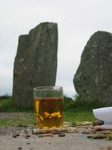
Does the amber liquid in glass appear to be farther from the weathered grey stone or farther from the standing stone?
the standing stone

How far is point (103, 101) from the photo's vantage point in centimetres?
1259

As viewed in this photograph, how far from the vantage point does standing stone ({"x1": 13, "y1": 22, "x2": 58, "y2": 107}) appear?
44.2ft

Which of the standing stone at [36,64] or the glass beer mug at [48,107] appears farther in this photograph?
the standing stone at [36,64]

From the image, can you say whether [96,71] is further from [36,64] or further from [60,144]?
[60,144]

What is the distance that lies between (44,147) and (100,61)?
1025cm

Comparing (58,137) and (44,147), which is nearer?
(44,147)

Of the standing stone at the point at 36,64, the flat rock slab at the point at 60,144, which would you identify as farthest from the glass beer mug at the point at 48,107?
the standing stone at the point at 36,64

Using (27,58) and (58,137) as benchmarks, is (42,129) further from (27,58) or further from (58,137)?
(27,58)

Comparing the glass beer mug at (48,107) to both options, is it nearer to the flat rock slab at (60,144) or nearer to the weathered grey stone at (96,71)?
the flat rock slab at (60,144)

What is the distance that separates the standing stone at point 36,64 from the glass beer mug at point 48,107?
8.95 metres

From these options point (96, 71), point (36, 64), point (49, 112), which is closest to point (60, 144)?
point (49, 112)

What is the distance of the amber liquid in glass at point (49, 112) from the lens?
438 cm

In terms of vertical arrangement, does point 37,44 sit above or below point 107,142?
above

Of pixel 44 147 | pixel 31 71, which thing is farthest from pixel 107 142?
pixel 31 71
